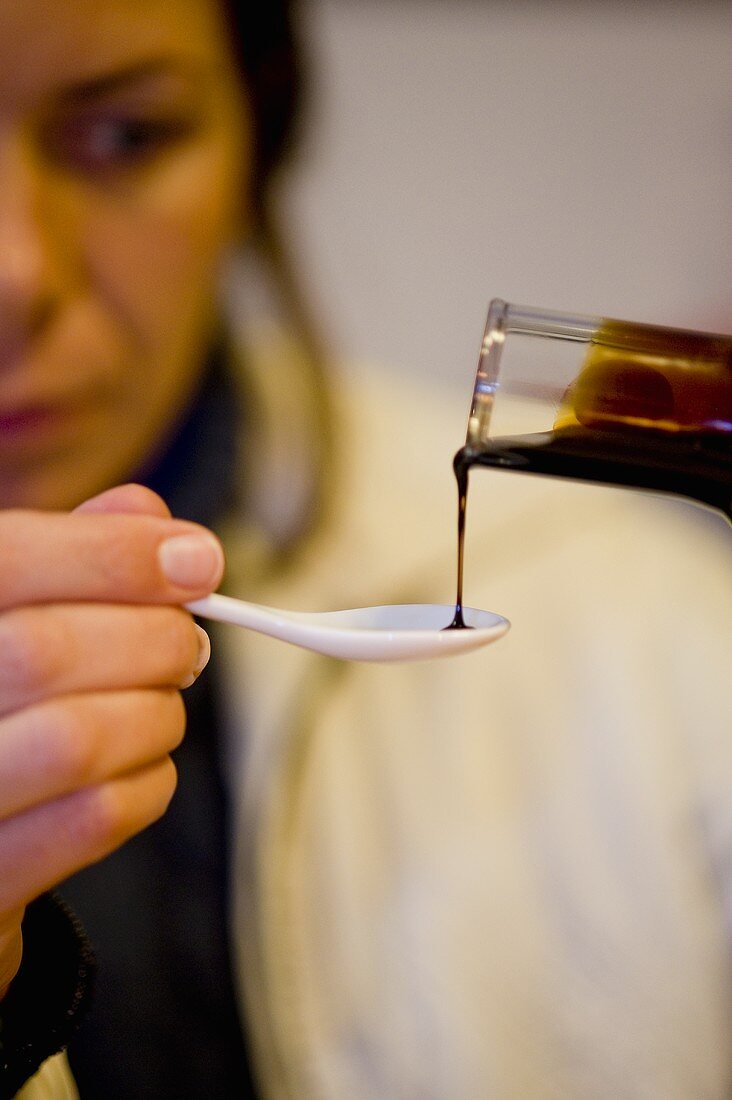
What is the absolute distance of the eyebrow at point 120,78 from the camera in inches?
25.9

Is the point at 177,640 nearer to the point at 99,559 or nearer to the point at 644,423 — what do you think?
the point at 99,559

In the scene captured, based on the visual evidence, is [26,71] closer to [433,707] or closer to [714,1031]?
[433,707]

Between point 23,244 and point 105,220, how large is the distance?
108mm

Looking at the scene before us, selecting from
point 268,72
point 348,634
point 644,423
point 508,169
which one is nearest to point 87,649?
point 348,634

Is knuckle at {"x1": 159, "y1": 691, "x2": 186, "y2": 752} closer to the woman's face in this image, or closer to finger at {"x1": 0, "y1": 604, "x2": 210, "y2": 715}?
finger at {"x1": 0, "y1": 604, "x2": 210, "y2": 715}

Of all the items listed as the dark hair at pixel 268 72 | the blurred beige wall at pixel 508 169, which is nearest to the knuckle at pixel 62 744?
the dark hair at pixel 268 72

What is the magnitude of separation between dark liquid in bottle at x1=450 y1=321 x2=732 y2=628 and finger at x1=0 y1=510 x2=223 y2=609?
151mm

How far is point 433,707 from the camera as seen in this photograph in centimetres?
95

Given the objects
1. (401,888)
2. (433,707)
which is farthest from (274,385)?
(401,888)

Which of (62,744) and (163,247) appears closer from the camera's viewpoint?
(62,744)

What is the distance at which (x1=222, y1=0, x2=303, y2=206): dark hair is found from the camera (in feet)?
2.78

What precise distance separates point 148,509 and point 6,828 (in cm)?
16

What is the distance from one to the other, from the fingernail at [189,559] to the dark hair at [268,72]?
2.02 ft

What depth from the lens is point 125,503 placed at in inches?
16.6
